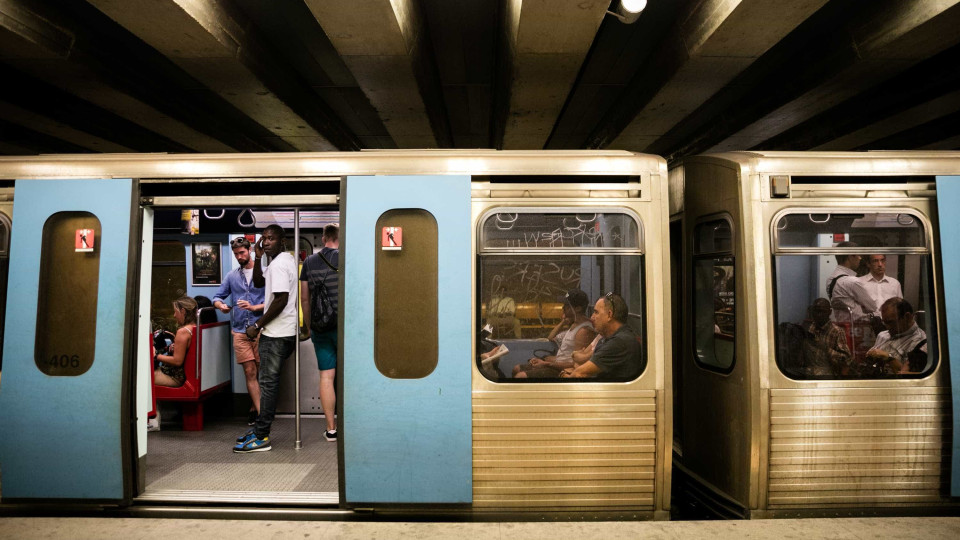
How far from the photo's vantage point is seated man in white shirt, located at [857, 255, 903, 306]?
10.3 feet

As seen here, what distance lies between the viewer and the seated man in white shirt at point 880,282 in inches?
124

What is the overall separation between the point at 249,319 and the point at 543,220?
133 inches

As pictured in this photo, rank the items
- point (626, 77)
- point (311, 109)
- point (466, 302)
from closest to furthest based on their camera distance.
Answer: point (466, 302) → point (626, 77) → point (311, 109)

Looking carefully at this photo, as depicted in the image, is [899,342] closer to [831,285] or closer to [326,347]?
[831,285]

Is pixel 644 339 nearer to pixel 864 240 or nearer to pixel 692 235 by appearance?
pixel 692 235

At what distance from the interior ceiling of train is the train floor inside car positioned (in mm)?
3554

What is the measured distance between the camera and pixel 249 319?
4840 mm

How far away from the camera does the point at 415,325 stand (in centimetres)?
308

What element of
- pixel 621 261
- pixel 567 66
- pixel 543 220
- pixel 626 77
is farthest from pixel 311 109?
pixel 621 261

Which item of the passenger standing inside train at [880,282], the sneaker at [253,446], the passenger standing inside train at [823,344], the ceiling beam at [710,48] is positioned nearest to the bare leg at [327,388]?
the sneaker at [253,446]

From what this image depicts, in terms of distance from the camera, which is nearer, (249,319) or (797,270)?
(797,270)

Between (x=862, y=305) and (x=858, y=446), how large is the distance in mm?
921

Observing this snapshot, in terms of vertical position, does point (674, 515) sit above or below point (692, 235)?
below

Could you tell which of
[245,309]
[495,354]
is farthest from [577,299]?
[245,309]
